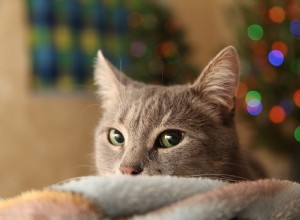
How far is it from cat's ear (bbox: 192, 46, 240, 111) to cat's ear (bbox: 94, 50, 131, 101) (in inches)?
9.7

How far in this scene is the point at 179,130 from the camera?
1044mm

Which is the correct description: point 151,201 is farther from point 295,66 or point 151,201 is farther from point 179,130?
point 295,66

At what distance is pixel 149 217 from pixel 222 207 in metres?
0.09

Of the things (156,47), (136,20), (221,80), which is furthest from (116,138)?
(136,20)

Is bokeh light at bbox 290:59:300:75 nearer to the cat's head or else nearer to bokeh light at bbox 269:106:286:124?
bokeh light at bbox 269:106:286:124

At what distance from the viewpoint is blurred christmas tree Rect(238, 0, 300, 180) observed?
8.08ft

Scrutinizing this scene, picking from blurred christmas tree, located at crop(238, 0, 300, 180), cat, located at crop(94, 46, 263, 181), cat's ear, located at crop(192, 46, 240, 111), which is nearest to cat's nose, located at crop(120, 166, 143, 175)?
cat, located at crop(94, 46, 263, 181)

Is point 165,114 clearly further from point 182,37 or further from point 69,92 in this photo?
point 69,92

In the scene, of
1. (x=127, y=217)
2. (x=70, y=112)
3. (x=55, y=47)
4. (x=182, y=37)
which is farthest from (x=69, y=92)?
(x=127, y=217)

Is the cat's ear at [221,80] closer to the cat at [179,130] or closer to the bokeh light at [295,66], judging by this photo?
the cat at [179,130]

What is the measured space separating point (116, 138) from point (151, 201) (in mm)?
600

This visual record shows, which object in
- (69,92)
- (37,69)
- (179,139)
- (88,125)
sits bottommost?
(88,125)

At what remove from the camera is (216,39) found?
434cm

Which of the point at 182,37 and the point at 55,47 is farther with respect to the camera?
the point at 55,47
